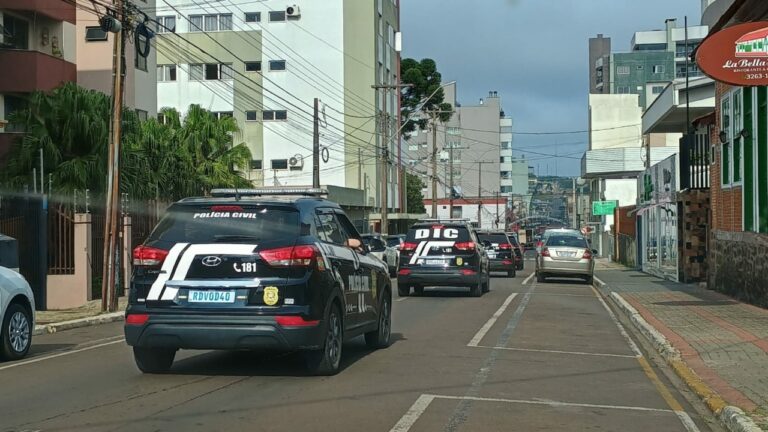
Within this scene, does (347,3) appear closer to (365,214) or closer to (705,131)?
(365,214)

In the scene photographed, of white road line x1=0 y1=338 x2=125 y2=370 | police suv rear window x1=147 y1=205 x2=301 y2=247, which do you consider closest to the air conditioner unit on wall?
white road line x1=0 y1=338 x2=125 y2=370

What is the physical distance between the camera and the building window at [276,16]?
187 ft

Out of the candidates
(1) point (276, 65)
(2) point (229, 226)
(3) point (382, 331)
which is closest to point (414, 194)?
(1) point (276, 65)

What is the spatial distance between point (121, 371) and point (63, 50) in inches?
942

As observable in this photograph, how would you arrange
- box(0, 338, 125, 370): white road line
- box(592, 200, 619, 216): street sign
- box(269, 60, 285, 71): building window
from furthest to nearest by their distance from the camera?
1. box(592, 200, 619, 216): street sign
2. box(269, 60, 285, 71): building window
3. box(0, 338, 125, 370): white road line

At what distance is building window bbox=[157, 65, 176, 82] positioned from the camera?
57.6m

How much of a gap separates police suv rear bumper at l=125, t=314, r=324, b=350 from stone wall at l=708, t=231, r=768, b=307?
41.0 ft

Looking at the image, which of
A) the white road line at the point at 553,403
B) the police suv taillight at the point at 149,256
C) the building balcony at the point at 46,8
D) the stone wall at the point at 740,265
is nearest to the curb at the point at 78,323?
the police suv taillight at the point at 149,256

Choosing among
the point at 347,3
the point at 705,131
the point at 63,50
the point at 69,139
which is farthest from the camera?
the point at 347,3

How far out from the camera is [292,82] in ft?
186

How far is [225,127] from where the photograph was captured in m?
38.2

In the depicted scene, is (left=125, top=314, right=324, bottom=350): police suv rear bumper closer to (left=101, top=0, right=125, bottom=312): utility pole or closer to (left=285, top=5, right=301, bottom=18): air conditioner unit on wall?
(left=101, top=0, right=125, bottom=312): utility pole

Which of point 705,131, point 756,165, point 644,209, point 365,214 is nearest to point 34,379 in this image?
point 756,165

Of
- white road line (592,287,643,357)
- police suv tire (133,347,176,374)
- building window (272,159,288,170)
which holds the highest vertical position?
building window (272,159,288,170)
